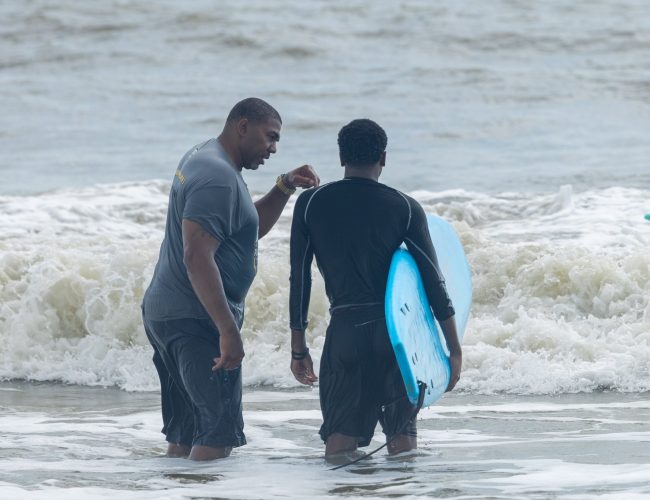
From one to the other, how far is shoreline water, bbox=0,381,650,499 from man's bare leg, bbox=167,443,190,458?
0.15 feet

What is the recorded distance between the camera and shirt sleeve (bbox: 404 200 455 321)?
4.77 meters

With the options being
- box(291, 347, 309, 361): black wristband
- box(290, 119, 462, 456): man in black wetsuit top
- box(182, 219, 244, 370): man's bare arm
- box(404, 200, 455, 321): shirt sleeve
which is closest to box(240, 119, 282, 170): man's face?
box(290, 119, 462, 456): man in black wetsuit top

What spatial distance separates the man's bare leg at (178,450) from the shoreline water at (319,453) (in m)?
0.04

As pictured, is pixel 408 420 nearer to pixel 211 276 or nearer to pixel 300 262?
pixel 300 262

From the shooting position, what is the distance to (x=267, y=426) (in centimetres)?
658

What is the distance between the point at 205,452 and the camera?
4898 millimetres

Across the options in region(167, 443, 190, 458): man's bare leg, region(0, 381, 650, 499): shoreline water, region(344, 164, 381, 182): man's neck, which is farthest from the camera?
region(167, 443, 190, 458): man's bare leg

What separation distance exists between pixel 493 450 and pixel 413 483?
963 mm

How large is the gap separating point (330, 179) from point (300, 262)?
1208 centimetres

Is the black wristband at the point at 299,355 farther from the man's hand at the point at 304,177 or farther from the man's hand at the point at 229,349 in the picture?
the man's hand at the point at 304,177

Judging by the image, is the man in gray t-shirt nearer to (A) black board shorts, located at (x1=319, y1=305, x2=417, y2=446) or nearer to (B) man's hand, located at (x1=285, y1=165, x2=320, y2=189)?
(B) man's hand, located at (x1=285, y1=165, x2=320, y2=189)

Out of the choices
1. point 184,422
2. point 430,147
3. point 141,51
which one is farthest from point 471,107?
point 184,422

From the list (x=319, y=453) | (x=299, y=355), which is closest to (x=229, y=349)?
(x=299, y=355)

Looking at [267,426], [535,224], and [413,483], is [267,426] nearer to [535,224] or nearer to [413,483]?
[413,483]
